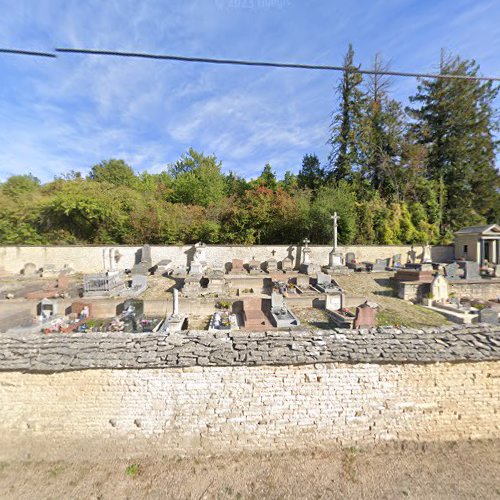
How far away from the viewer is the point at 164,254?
19.8 meters

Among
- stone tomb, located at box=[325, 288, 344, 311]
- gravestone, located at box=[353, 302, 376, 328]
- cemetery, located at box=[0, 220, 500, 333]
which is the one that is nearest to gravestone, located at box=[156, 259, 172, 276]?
cemetery, located at box=[0, 220, 500, 333]

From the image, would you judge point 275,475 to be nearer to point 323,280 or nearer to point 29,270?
point 323,280

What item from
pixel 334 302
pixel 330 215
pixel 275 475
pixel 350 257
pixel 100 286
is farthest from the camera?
pixel 330 215

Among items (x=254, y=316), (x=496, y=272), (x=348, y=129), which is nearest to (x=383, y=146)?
(x=348, y=129)

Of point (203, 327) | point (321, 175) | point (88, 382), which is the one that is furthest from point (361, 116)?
point (88, 382)

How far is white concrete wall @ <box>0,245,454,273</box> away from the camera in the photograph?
18516 millimetres

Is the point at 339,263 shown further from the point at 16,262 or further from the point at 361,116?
the point at 16,262

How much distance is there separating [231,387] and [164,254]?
17222 mm

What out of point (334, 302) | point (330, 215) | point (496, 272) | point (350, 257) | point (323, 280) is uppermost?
point (330, 215)

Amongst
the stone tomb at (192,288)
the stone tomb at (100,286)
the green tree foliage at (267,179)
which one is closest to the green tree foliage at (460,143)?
the green tree foliage at (267,179)

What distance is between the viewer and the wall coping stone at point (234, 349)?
12.6 feet

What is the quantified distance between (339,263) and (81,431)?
55.4 ft

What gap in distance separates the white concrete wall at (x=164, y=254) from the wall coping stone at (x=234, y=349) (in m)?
16.0

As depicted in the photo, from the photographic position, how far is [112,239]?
844 inches
